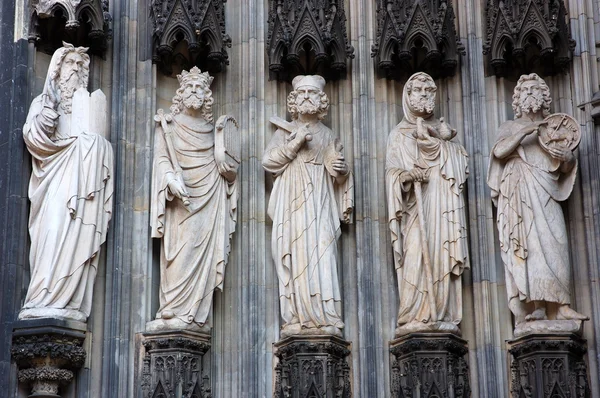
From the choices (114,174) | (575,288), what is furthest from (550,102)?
(114,174)

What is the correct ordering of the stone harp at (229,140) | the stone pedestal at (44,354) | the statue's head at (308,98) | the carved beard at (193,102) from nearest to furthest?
the stone pedestal at (44,354) → the stone harp at (229,140) → the carved beard at (193,102) → the statue's head at (308,98)

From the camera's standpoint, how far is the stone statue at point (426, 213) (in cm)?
1495

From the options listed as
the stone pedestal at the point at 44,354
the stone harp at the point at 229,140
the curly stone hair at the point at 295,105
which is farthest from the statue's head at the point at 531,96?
the stone pedestal at the point at 44,354

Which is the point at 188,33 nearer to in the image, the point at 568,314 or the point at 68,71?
the point at 68,71

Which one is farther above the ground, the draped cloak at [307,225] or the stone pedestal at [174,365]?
the draped cloak at [307,225]

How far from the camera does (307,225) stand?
1505 centimetres

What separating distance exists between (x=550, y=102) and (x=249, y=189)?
130 inches

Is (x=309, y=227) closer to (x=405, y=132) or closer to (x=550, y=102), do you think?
(x=405, y=132)

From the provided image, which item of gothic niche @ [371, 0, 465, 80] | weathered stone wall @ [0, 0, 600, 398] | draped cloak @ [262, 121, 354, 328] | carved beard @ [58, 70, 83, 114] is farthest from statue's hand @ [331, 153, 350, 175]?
carved beard @ [58, 70, 83, 114]

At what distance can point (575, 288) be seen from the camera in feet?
49.8

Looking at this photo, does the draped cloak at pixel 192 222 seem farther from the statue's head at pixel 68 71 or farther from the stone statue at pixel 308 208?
the statue's head at pixel 68 71

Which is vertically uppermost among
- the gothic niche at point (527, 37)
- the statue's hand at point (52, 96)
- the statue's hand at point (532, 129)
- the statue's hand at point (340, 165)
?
the gothic niche at point (527, 37)

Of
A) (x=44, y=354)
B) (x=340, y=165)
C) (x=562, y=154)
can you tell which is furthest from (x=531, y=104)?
(x=44, y=354)

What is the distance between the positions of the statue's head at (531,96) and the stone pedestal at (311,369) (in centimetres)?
313
